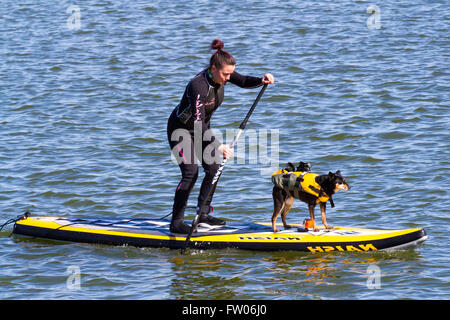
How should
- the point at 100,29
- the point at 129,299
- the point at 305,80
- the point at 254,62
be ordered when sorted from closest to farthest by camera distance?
the point at 129,299, the point at 305,80, the point at 254,62, the point at 100,29

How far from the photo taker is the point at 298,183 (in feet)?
27.5

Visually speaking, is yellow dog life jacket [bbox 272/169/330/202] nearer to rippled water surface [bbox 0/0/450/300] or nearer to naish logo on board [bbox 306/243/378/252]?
naish logo on board [bbox 306/243/378/252]

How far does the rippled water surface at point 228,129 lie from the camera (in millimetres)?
8172

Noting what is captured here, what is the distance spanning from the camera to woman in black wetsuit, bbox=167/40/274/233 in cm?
820

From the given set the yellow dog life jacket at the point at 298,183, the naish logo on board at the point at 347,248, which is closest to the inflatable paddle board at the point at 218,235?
the naish logo on board at the point at 347,248

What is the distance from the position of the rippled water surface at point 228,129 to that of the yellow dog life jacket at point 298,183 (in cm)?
73

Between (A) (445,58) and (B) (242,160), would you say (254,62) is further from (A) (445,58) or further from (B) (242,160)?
(B) (242,160)

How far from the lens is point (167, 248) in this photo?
29.2 ft

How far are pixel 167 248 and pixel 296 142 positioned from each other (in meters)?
4.54

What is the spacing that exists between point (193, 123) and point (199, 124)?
0.19 m

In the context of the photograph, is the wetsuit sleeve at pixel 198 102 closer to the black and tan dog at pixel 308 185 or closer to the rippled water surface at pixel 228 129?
the black and tan dog at pixel 308 185

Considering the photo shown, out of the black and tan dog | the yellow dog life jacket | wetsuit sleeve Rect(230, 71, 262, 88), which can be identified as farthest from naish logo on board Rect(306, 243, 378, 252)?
wetsuit sleeve Rect(230, 71, 262, 88)

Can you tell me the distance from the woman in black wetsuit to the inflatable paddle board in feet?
0.83

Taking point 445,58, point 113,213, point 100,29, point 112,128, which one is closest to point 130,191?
point 113,213
